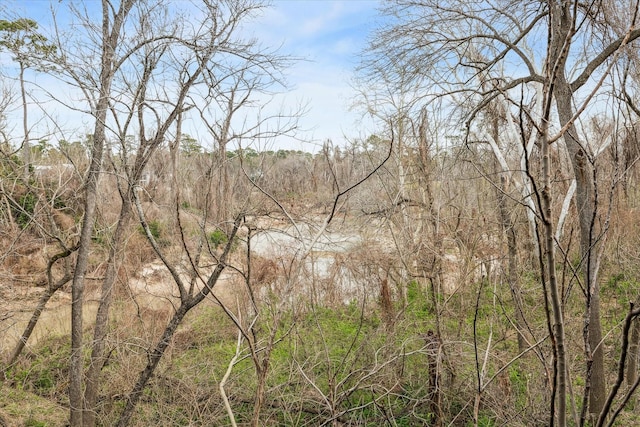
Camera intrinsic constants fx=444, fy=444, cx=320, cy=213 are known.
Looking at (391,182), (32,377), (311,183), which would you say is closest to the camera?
(32,377)

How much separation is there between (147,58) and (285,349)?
4.87 meters

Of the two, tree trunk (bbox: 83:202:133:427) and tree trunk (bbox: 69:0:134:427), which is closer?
tree trunk (bbox: 69:0:134:427)

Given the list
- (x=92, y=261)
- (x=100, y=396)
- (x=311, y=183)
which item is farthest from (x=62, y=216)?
(x=311, y=183)

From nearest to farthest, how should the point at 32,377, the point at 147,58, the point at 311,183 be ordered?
1. the point at 147,58
2. the point at 32,377
3. the point at 311,183

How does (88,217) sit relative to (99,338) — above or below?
above

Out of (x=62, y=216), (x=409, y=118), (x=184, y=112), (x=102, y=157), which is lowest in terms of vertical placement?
(x=62, y=216)

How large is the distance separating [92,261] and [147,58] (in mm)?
7399

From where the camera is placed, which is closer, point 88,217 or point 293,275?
point 293,275

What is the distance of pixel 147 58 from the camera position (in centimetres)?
487

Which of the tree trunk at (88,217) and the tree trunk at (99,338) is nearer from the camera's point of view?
the tree trunk at (88,217)

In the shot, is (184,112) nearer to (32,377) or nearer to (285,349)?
(285,349)

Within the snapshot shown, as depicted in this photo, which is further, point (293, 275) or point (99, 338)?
point (99, 338)

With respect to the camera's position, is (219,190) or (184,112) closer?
(184,112)

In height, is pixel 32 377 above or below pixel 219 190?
below
